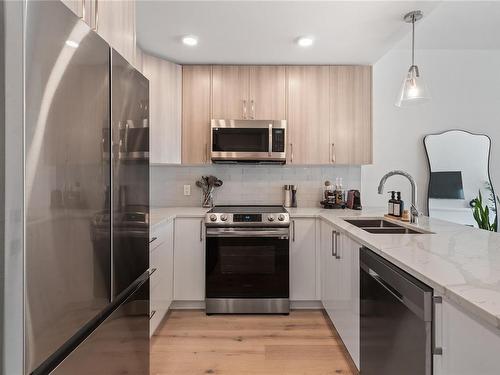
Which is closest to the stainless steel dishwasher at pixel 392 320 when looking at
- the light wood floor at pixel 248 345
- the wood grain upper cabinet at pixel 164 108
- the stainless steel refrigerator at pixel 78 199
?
the light wood floor at pixel 248 345

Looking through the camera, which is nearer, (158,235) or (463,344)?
(463,344)

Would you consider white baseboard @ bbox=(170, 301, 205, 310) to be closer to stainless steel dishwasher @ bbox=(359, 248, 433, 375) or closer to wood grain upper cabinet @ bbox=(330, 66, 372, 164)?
stainless steel dishwasher @ bbox=(359, 248, 433, 375)

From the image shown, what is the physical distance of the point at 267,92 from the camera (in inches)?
121

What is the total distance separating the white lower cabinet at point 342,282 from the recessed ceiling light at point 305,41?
1.47m

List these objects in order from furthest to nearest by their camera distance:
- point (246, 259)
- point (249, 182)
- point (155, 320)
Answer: point (249, 182) → point (246, 259) → point (155, 320)

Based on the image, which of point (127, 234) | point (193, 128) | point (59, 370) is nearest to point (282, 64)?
point (193, 128)

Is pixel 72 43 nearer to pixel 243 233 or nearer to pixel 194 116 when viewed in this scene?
pixel 243 233

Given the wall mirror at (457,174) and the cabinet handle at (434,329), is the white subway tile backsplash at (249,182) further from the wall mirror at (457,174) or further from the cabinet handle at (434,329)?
the cabinet handle at (434,329)

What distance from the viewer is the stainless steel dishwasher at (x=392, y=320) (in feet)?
3.42

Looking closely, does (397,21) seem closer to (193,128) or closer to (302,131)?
(302,131)

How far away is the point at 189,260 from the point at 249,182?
1.04 metres

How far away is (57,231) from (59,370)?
351 millimetres

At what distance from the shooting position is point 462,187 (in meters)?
3.20

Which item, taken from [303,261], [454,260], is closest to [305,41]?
[303,261]
